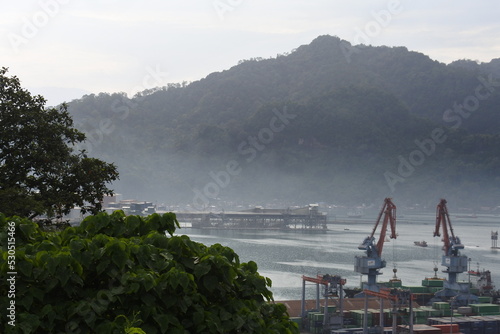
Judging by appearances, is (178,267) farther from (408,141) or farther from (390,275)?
(408,141)

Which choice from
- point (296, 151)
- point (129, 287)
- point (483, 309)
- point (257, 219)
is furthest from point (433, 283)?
point (296, 151)

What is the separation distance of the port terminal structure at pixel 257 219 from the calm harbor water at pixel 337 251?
278cm

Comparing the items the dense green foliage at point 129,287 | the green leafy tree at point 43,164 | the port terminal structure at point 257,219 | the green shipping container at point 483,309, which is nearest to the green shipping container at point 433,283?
the green shipping container at point 483,309

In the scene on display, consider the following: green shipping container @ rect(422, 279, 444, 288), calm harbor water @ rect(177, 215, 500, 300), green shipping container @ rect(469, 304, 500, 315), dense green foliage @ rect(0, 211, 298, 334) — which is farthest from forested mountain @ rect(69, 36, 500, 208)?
dense green foliage @ rect(0, 211, 298, 334)

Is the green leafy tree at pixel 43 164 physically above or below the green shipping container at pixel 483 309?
above

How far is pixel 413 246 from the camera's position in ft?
341

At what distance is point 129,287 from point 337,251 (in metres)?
85.7

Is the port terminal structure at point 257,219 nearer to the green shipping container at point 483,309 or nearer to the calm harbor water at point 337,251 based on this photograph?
the calm harbor water at point 337,251

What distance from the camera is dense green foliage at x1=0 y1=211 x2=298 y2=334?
185 inches

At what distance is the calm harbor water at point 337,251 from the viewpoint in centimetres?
6656

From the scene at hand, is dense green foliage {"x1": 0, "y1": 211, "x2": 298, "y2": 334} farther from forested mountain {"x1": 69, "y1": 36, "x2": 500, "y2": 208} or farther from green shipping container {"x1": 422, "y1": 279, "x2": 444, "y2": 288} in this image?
forested mountain {"x1": 69, "y1": 36, "x2": 500, "y2": 208}

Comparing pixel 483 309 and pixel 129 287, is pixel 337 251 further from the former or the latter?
pixel 129 287

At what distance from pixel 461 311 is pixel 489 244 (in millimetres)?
73462

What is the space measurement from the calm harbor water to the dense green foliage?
4670cm
